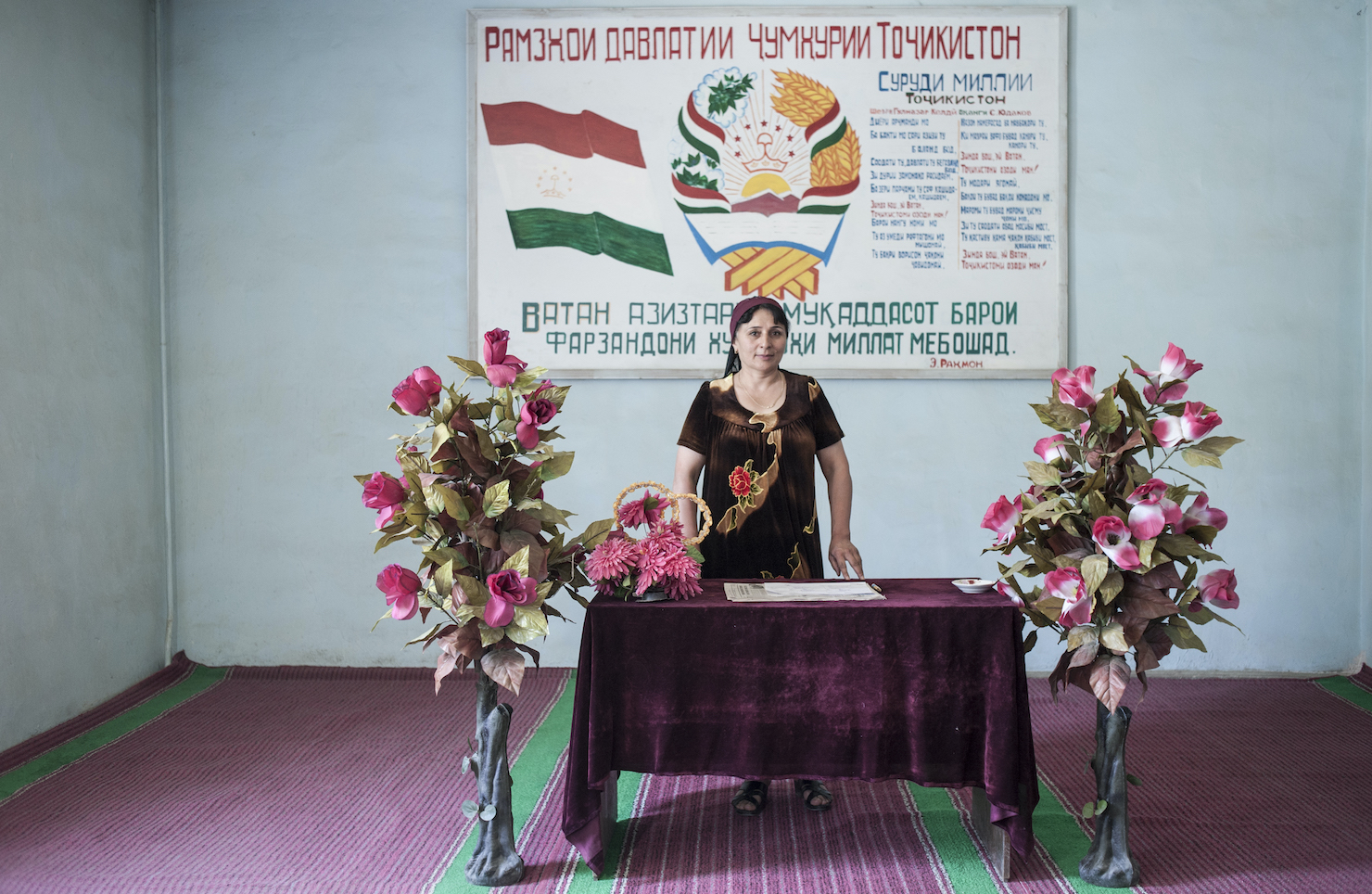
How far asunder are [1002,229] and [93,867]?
12.6 feet

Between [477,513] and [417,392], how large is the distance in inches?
12.4

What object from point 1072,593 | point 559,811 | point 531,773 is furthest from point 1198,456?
point 531,773

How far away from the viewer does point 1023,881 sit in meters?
2.21

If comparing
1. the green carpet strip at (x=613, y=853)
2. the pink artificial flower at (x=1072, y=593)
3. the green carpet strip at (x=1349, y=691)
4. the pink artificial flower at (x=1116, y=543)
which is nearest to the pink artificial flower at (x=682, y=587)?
the green carpet strip at (x=613, y=853)

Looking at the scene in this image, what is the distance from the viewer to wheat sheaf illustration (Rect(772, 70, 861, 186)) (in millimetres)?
3900

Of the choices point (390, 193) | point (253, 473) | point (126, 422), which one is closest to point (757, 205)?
point (390, 193)

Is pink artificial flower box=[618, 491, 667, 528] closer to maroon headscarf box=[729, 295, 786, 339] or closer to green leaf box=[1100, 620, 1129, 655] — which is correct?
maroon headscarf box=[729, 295, 786, 339]

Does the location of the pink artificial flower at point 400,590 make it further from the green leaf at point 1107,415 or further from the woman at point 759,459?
the green leaf at point 1107,415

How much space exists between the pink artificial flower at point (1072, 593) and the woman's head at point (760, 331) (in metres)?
1.00

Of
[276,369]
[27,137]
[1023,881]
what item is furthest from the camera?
[276,369]

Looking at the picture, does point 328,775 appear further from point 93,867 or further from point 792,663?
point 792,663

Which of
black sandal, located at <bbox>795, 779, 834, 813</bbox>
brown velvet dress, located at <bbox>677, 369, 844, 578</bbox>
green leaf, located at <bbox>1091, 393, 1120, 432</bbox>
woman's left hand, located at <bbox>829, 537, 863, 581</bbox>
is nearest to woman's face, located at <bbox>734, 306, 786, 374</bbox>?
brown velvet dress, located at <bbox>677, 369, 844, 578</bbox>

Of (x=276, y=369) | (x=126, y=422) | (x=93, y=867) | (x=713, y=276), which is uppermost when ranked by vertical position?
(x=713, y=276)

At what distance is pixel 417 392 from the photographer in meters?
2.11
